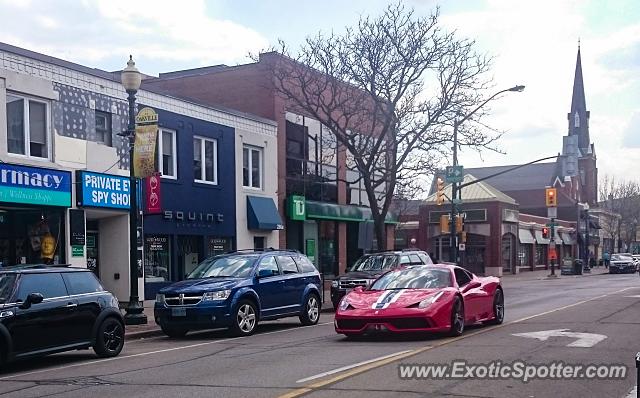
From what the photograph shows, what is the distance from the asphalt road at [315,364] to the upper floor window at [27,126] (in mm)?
6927

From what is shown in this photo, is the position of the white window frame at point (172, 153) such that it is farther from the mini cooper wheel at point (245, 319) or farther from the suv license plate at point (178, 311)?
the suv license plate at point (178, 311)

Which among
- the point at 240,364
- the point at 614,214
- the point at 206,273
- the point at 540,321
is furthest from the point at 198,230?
the point at 614,214

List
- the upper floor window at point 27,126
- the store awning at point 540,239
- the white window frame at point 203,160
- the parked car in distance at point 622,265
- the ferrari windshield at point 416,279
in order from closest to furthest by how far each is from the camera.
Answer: the ferrari windshield at point 416,279, the upper floor window at point 27,126, the white window frame at point 203,160, the parked car in distance at point 622,265, the store awning at point 540,239

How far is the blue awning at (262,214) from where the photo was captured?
2905 cm

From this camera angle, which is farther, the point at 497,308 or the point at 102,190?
the point at 102,190

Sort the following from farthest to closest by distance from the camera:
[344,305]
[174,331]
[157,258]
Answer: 1. [157,258]
2. [174,331]
3. [344,305]

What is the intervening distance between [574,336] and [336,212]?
21.1m

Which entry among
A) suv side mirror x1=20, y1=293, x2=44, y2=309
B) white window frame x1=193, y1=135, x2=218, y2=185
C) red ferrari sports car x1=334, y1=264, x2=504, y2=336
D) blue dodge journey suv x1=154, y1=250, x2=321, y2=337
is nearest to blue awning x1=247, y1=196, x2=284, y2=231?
white window frame x1=193, y1=135, x2=218, y2=185

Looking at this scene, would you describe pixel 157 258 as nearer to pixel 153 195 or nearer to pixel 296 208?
pixel 153 195

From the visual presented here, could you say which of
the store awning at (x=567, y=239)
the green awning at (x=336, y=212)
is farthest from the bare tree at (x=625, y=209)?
the green awning at (x=336, y=212)

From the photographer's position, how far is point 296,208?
104 ft

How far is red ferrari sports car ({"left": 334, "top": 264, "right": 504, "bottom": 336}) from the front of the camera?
43.4ft

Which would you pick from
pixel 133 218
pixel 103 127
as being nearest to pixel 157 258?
pixel 103 127

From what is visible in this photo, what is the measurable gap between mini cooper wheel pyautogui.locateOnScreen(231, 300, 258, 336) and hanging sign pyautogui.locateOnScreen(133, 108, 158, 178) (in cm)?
406
